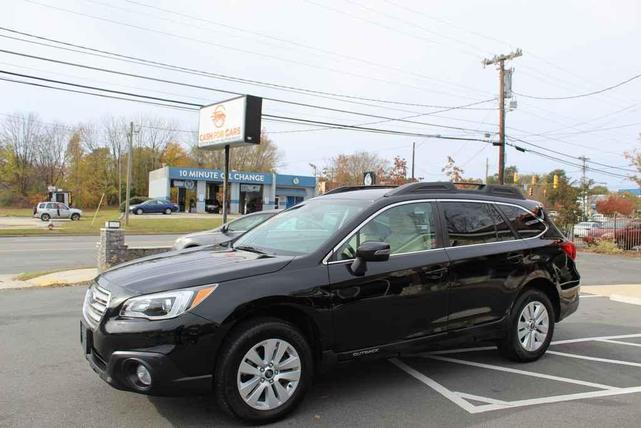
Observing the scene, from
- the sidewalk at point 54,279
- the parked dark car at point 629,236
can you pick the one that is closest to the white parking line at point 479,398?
the sidewalk at point 54,279

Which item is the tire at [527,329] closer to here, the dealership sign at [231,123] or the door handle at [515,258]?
the door handle at [515,258]

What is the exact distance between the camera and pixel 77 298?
8.76m

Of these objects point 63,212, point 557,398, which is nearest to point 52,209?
point 63,212

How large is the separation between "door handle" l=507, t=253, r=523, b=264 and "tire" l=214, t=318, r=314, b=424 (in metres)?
2.41

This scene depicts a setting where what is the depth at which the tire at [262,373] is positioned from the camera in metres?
3.48

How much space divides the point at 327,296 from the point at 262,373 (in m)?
0.73

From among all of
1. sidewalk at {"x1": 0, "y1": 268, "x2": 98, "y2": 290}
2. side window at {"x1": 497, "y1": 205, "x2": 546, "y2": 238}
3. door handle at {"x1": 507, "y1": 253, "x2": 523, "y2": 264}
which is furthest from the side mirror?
sidewalk at {"x1": 0, "y1": 268, "x2": 98, "y2": 290}

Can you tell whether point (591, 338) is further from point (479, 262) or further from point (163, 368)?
point (163, 368)

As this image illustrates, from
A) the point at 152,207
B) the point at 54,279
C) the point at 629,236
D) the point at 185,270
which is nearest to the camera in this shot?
the point at 185,270

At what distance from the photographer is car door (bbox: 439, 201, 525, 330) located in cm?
465

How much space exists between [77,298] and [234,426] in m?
6.30

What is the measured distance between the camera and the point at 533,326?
530cm

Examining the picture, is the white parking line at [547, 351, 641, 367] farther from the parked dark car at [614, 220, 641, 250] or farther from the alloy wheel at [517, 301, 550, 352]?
the parked dark car at [614, 220, 641, 250]

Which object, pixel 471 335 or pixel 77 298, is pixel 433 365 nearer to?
pixel 471 335
